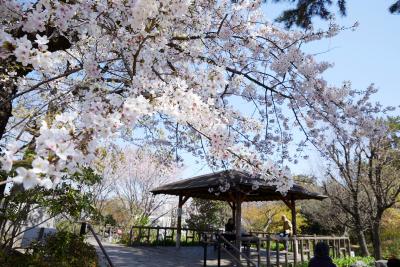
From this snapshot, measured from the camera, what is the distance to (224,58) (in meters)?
5.75

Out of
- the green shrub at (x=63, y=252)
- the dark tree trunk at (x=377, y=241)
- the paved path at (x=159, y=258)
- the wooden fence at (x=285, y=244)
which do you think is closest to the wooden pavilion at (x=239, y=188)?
the wooden fence at (x=285, y=244)

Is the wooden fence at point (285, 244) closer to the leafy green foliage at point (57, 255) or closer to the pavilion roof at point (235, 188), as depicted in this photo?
Answer: the pavilion roof at point (235, 188)

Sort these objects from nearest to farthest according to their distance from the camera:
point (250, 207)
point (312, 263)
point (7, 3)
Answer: point (7, 3) < point (312, 263) < point (250, 207)

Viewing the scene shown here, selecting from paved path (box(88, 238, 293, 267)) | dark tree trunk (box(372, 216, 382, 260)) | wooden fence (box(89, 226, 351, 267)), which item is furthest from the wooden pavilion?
dark tree trunk (box(372, 216, 382, 260))

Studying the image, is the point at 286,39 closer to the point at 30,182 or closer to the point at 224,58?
the point at 224,58

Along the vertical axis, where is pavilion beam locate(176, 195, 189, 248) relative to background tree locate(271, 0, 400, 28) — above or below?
below

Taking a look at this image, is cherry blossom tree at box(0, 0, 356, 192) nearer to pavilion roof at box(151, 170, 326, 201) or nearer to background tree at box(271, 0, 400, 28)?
background tree at box(271, 0, 400, 28)

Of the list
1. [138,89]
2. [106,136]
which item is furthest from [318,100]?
[106,136]

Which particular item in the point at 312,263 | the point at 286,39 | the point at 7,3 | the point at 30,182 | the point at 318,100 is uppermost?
the point at 286,39

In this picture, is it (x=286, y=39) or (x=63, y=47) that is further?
(x=286, y=39)

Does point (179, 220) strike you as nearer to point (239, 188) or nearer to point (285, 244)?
point (285, 244)

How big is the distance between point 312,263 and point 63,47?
15.6 feet

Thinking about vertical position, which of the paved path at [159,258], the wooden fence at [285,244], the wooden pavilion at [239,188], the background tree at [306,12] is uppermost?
the background tree at [306,12]

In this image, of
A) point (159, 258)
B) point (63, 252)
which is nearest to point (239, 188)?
point (159, 258)
